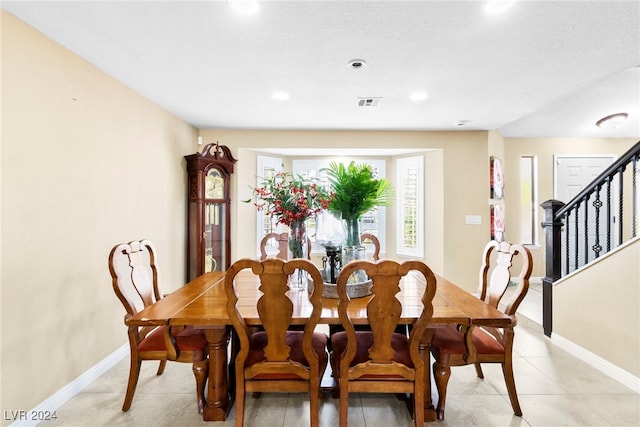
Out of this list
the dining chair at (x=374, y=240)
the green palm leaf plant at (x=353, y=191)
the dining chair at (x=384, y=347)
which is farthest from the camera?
the dining chair at (x=374, y=240)

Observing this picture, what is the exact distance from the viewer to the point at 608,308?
2.33m

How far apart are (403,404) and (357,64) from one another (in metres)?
2.35

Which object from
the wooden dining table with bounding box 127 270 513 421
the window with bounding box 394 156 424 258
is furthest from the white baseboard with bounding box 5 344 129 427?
the window with bounding box 394 156 424 258

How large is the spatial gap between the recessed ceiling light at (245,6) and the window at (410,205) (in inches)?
136

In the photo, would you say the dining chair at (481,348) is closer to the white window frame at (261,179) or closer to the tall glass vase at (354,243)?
the tall glass vase at (354,243)

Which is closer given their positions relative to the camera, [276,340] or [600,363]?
[276,340]

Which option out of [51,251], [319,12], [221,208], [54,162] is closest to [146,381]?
[51,251]

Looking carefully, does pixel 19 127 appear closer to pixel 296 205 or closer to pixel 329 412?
pixel 296 205

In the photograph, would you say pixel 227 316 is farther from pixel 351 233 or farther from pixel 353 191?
pixel 353 191

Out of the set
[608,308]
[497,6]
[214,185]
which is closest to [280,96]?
[214,185]

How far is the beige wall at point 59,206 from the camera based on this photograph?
1.73 metres

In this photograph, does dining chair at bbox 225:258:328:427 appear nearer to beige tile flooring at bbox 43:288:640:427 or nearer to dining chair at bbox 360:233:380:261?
beige tile flooring at bbox 43:288:640:427

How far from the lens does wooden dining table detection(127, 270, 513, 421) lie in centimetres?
159

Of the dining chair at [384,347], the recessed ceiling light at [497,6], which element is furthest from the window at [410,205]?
the dining chair at [384,347]
